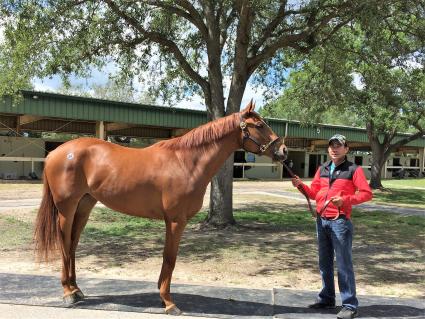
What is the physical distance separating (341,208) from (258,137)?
1144mm

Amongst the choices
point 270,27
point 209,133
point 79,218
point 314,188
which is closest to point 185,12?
point 270,27

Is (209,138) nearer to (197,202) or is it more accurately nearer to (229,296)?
(197,202)

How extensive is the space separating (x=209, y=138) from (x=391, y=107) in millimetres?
18202

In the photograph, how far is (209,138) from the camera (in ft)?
16.3

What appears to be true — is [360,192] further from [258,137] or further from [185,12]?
[185,12]

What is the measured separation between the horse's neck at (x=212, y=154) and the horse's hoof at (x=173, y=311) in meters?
1.41

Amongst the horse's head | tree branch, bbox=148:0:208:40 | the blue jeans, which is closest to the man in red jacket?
the blue jeans

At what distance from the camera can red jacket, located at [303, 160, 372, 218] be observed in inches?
173

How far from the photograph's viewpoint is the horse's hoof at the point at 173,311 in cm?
455

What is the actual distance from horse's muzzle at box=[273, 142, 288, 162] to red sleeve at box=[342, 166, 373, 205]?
754 mm

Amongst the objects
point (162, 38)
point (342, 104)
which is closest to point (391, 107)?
point (342, 104)

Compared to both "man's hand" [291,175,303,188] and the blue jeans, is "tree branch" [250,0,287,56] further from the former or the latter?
the blue jeans

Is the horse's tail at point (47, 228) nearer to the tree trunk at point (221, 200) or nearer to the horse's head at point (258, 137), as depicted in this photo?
the horse's head at point (258, 137)

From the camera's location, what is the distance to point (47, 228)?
510 cm
